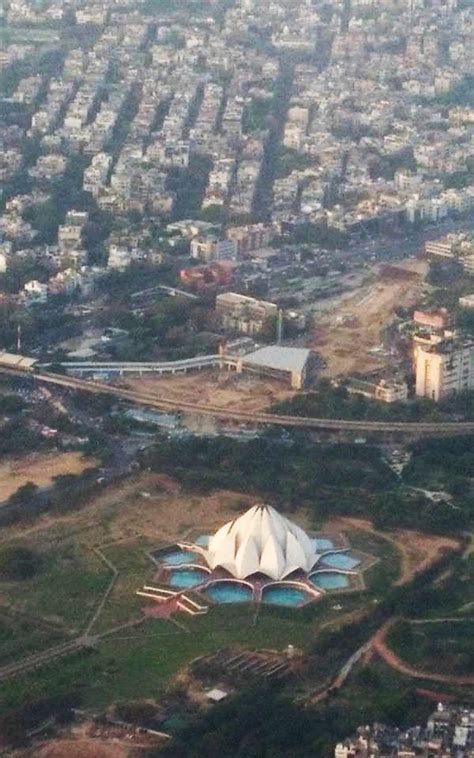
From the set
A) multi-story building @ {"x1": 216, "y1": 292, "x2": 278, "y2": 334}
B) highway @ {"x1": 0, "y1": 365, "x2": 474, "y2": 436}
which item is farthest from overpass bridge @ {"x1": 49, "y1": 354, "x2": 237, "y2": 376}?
multi-story building @ {"x1": 216, "y1": 292, "x2": 278, "y2": 334}

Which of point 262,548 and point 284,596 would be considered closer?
point 284,596

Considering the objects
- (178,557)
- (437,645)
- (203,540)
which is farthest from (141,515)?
(437,645)

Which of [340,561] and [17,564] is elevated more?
[17,564]

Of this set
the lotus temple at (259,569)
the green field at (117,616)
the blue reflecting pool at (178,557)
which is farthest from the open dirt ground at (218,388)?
the lotus temple at (259,569)

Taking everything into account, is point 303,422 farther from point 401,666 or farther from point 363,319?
point 401,666

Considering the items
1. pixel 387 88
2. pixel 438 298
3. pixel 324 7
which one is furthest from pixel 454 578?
pixel 324 7
